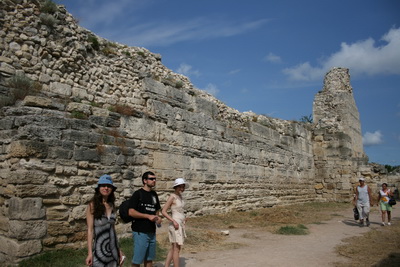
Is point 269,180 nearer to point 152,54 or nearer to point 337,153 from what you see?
point 337,153

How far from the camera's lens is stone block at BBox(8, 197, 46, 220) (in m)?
5.56

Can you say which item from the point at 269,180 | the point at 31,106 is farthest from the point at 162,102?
the point at 269,180

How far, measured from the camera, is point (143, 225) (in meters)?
4.83

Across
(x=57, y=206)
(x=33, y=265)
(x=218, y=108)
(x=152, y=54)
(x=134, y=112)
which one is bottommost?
(x=33, y=265)

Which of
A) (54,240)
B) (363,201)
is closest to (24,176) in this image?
(54,240)

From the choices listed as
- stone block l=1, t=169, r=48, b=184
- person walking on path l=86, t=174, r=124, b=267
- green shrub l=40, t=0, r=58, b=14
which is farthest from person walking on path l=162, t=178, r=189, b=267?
green shrub l=40, t=0, r=58, b=14

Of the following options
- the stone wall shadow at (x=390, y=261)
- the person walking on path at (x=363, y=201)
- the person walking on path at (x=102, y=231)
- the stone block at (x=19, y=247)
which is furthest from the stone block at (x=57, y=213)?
the person walking on path at (x=363, y=201)

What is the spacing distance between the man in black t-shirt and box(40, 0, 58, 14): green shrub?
6.06m

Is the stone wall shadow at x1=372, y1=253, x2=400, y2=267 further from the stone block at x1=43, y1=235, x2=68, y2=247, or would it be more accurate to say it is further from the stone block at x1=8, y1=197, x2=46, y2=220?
the stone block at x1=8, y1=197, x2=46, y2=220

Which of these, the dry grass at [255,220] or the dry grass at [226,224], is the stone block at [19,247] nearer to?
the dry grass at [226,224]

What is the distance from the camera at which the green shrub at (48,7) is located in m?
8.49

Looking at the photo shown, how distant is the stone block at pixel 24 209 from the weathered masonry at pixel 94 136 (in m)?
0.02

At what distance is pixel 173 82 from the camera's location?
11.2 metres

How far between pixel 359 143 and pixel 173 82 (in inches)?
697
